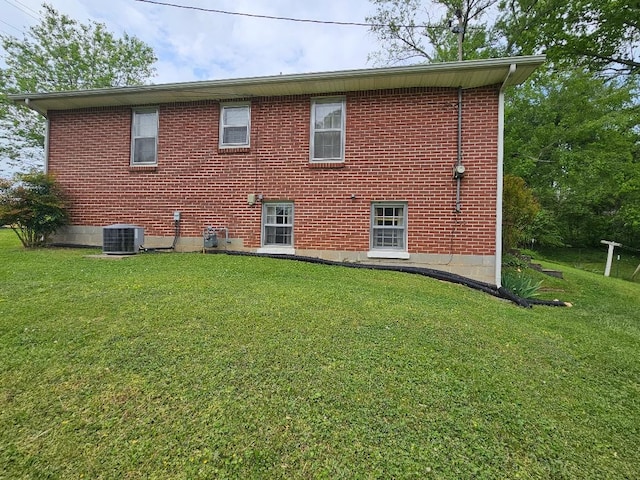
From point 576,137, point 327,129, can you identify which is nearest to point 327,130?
point 327,129

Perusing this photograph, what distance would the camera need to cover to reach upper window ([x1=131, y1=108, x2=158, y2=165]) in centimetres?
875

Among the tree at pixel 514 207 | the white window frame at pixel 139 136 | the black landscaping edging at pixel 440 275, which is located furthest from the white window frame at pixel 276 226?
the tree at pixel 514 207

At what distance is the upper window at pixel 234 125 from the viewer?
832 centimetres

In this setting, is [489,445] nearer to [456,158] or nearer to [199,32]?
[456,158]

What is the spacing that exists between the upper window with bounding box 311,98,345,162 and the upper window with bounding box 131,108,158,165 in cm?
420

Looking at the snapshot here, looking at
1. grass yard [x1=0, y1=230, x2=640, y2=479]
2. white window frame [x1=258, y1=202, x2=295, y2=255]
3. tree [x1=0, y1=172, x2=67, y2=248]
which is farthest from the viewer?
white window frame [x1=258, y1=202, x2=295, y2=255]

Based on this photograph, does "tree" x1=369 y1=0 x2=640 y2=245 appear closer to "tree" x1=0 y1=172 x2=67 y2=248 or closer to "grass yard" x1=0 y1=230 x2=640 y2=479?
"grass yard" x1=0 y1=230 x2=640 y2=479

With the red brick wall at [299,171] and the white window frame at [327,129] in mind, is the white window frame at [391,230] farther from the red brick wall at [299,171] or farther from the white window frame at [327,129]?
the white window frame at [327,129]

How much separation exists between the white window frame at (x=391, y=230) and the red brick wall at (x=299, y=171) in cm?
15

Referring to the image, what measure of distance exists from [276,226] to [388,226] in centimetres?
270

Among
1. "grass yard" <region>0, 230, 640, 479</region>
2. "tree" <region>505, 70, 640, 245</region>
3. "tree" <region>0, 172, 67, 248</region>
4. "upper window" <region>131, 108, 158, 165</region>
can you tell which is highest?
"tree" <region>505, 70, 640, 245</region>

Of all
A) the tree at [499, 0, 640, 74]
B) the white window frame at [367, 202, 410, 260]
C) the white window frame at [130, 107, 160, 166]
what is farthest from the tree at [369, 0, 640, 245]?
the white window frame at [130, 107, 160, 166]

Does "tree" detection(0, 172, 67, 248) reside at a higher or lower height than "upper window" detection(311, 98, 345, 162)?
lower

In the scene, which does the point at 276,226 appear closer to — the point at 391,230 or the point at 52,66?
the point at 391,230
